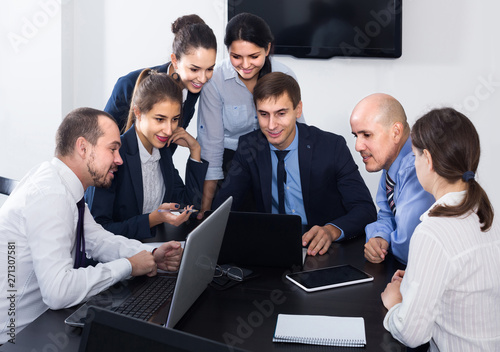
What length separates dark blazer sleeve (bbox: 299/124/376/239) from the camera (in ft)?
8.07

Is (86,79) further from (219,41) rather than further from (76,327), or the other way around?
(76,327)

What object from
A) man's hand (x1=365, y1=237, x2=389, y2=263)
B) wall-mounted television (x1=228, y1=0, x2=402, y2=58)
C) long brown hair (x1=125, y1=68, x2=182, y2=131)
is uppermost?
wall-mounted television (x1=228, y1=0, x2=402, y2=58)

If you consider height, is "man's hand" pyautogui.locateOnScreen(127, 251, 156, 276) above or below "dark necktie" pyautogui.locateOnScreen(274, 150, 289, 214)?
below

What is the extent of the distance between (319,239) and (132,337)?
1212 millimetres

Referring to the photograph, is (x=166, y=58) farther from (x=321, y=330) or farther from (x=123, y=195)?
(x=321, y=330)

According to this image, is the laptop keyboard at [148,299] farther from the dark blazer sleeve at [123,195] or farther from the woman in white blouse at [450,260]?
the woman in white blouse at [450,260]

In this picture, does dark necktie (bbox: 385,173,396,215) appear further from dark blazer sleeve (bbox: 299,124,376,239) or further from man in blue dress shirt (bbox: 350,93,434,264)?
dark blazer sleeve (bbox: 299,124,376,239)

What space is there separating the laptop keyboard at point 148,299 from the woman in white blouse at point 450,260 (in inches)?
24.1

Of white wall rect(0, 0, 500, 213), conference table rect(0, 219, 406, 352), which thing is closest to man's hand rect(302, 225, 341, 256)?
conference table rect(0, 219, 406, 352)

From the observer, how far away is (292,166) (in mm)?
2518

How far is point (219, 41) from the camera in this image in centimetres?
397

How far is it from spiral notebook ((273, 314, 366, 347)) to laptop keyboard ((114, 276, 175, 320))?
1.13 ft

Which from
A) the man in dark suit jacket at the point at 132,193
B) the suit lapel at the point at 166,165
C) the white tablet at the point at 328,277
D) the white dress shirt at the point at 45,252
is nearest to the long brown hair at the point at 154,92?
the man in dark suit jacket at the point at 132,193

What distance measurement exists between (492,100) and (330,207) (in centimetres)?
180
